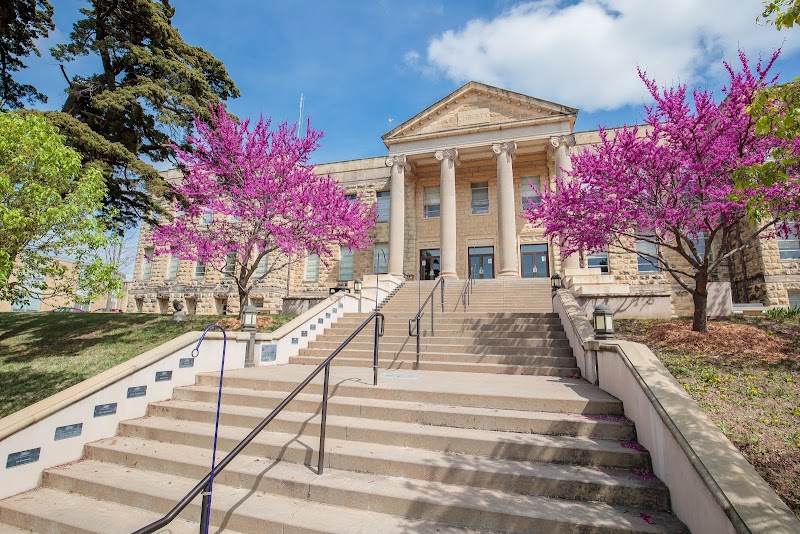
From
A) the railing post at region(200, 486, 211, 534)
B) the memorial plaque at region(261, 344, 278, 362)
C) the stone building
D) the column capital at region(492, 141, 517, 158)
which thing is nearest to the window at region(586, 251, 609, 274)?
the stone building

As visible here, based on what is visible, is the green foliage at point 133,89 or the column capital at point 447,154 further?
the column capital at point 447,154

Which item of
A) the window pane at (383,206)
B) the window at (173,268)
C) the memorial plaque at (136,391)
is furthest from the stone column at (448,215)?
the window at (173,268)

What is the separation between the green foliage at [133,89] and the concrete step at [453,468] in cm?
1194

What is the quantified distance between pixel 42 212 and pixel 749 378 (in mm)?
11778

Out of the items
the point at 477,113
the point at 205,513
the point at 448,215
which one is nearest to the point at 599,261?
the point at 448,215

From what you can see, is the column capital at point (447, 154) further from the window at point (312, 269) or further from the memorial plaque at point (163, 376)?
the memorial plaque at point (163, 376)

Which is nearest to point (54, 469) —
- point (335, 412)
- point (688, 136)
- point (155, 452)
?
point (155, 452)

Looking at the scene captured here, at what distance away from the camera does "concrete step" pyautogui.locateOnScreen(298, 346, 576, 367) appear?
728 centimetres

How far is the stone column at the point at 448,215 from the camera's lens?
19359 mm

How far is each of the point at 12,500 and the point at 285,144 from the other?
1147cm

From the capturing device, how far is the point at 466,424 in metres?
4.29

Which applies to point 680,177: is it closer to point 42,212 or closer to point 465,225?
point 42,212

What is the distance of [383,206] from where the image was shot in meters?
25.4

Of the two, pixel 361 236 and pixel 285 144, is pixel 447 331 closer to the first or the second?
pixel 361 236
